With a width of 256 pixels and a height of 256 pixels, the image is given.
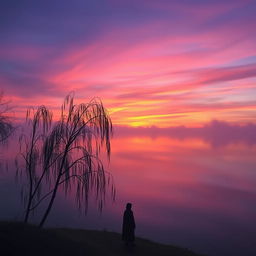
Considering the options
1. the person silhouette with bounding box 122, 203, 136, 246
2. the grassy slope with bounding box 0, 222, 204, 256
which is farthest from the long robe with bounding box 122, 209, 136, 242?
the grassy slope with bounding box 0, 222, 204, 256

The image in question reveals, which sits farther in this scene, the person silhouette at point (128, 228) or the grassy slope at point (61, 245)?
the person silhouette at point (128, 228)

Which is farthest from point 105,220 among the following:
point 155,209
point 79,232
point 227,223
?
point 79,232

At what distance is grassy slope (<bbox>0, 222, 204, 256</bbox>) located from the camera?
10062mm

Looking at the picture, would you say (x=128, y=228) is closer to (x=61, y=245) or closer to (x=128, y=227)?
(x=128, y=227)

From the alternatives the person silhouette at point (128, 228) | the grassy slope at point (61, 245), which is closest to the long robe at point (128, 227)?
the person silhouette at point (128, 228)

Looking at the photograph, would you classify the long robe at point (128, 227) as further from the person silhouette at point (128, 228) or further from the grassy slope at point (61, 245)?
the grassy slope at point (61, 245)

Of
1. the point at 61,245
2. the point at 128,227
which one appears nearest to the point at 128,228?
the point at 128,227

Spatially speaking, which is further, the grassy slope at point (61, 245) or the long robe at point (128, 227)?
the long robe at point (128, 227)

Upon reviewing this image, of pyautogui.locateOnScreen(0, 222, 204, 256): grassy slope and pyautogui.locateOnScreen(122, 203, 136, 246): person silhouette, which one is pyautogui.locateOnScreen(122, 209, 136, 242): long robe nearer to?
pyautogui.locateOnScreen(122, 203, 136, 246): person silhouette

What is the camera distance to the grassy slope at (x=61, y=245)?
33.0 ft

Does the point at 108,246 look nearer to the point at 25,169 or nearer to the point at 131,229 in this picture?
the point at 131,229

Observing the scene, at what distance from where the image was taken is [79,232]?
15.1 metres

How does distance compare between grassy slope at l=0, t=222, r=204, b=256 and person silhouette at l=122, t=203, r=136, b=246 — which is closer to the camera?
grassy slope at l=0, t=222, r=204, b=256

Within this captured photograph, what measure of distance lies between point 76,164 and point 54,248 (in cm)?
341
